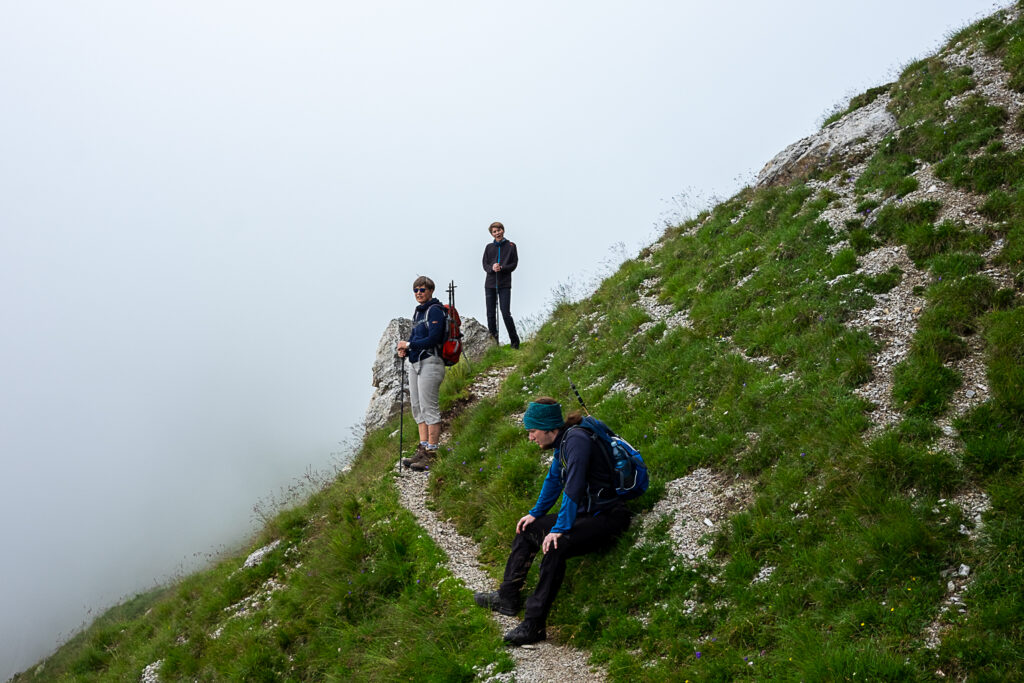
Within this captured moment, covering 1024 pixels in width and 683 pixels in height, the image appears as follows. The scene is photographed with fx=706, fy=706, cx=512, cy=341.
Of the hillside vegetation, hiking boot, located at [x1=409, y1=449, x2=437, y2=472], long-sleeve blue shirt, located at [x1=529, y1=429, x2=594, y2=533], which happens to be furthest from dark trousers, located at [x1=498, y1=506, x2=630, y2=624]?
hiking boot, located at [x1=409, y1=449, x2=437, y2=472]

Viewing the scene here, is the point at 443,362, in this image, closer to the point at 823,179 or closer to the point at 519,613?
the point at 519,613

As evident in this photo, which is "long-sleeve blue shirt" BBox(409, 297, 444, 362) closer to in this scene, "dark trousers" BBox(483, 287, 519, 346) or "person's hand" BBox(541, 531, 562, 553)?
"dark trousers" BBox(483, 287, 519, 346)

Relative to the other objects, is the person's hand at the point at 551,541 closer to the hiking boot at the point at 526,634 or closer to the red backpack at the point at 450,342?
the hiking boot at the point at 526,634

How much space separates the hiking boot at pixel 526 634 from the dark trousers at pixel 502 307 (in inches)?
430

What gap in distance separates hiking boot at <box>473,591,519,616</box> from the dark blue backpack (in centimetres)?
181

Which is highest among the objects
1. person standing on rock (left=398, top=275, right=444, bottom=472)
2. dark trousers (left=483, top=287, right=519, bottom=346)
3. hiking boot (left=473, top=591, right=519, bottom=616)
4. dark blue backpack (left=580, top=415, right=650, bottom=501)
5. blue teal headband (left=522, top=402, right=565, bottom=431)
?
dark trousers (left=483, top=287, right=519, bottom=346)

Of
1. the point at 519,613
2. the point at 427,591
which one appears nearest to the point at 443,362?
the point at 427,591

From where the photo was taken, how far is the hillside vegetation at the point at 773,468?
6086mm

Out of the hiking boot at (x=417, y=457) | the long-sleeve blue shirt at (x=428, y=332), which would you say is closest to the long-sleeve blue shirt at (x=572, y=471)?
the long-sleeve blue shirt at (x=428, y=332)

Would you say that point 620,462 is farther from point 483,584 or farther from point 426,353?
point 426,353

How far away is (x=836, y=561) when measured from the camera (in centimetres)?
644

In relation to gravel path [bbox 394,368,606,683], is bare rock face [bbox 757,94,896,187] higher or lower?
higher

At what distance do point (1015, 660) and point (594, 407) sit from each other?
24.3 ft

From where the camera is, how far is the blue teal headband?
25.9 feet
